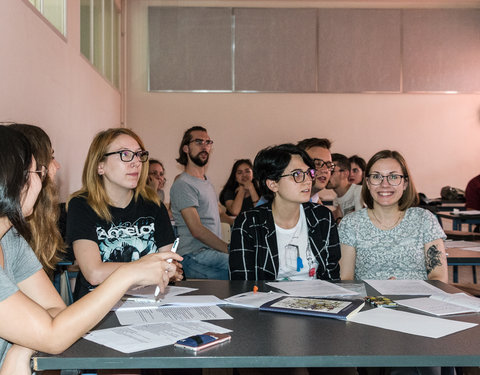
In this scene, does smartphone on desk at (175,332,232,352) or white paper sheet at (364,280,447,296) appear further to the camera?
white paper sheet at (364,280,447,296)

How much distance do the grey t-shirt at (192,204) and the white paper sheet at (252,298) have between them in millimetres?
1764

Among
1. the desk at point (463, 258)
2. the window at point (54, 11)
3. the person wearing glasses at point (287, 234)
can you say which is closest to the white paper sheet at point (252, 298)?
the person wearing glasses at point (287, 234)

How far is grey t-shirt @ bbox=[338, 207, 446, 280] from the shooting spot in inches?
99.4

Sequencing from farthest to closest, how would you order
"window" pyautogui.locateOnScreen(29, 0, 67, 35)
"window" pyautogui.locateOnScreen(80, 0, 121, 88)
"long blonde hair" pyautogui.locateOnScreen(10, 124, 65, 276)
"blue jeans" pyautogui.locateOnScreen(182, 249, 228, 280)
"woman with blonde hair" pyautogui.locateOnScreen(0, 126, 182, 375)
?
"window" pyautogui.locateOnScreen(80, 0, 121, 88) < "window" pyautogui.locateOnScreen(29, 0, 67, 35) < "blue jeans" pyautogui.locateOnScreen(182, 249, 228, 280) < "long blonde hair" pyautogui.locateOnScreen(10, 124, 65, 276) < "woman with blonde hair" pyautogui.locateOnScreen(0, 126, 182, 375)

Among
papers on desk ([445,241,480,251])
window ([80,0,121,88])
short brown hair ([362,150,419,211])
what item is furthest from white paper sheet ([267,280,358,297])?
window ([80,0,121,88])

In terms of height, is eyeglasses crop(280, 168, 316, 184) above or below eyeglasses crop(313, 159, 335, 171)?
below

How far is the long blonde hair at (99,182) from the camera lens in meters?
2.30

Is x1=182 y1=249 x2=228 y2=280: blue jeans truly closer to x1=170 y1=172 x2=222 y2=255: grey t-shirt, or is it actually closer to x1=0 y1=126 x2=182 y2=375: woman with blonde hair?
x1=170 y1=172 x2=222 y2=255: grey t-shirt

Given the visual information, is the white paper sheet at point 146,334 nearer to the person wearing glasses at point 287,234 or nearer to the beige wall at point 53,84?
the person wearing glasses at point 287,234

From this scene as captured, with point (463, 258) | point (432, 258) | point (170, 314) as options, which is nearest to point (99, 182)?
point (170, 314)

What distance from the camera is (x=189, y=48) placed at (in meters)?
8.45

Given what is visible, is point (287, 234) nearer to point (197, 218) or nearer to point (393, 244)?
point (393, 244)

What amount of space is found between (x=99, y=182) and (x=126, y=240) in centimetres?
31

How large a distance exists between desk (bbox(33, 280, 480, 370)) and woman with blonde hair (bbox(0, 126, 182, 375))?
65mm
